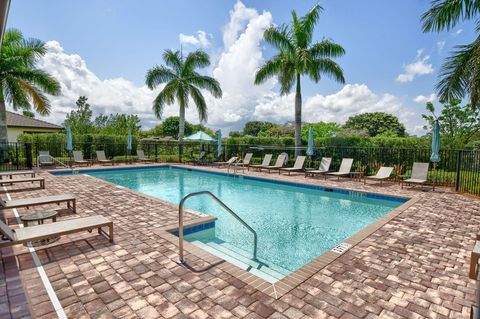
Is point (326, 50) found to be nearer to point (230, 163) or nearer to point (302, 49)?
point (302, 49)

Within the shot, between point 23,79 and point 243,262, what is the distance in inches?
622

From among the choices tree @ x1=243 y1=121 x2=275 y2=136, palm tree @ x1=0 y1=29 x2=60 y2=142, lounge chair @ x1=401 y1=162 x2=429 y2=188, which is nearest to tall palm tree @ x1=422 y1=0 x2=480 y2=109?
→ lounge chair @ x1=401 y1=162 x2=429 y2=188

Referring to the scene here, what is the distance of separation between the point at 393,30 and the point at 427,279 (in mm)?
12442

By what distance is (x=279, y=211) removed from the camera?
7.55 m

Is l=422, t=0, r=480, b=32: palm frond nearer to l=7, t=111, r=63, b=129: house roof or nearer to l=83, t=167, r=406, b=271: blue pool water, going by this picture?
l=83, t=167, r=406, b=271: blue pool water

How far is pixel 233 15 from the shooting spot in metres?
13.1

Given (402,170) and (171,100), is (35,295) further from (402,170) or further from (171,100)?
(171,100)

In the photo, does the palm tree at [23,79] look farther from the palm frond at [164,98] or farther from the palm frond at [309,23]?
the palm frond at [309,23]

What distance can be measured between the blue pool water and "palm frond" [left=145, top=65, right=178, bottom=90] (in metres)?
8.37

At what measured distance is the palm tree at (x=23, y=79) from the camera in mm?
13000

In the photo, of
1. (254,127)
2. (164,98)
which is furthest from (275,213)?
(254,127)

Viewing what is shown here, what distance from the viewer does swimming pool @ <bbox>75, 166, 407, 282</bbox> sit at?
16.1 feet

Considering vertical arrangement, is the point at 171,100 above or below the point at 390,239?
above

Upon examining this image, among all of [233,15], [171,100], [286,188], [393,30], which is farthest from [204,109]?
[393,30]
